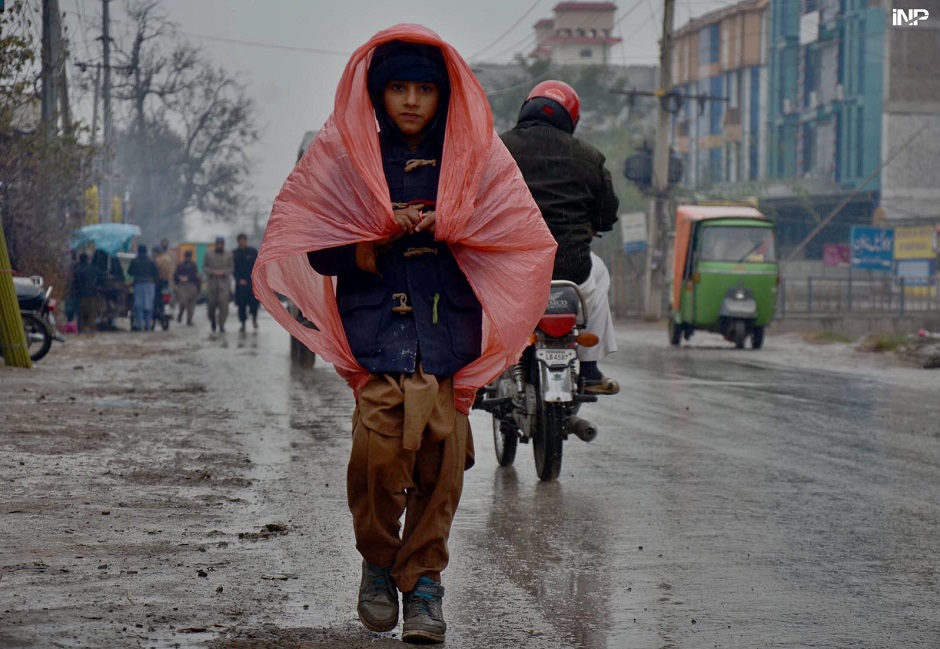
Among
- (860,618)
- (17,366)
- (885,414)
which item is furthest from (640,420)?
(17,366)

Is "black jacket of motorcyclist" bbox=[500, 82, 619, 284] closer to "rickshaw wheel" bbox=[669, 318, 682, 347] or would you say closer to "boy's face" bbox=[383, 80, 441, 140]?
"boy's face" bbox=[383, 80, 441, 140]

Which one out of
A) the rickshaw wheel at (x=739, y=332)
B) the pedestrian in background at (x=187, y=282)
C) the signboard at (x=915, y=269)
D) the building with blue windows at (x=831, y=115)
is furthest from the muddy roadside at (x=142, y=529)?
the building with blue windows at (x=831, y=115)

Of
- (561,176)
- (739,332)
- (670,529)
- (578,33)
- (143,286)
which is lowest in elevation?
(739,332)

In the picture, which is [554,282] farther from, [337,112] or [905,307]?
[905,307]

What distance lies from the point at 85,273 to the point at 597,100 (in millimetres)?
53787

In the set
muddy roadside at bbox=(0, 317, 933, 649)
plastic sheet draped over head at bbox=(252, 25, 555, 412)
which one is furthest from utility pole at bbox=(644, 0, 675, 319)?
plastic sheet draped over head at bbox=(252, 25, 555, 412)

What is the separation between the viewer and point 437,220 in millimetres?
4516

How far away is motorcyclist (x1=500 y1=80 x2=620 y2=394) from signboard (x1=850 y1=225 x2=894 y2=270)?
2790cm

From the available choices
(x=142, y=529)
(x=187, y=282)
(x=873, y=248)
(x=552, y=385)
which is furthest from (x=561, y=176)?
(x=873, y=248)

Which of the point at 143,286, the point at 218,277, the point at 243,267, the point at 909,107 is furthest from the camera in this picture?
the point at 909,107

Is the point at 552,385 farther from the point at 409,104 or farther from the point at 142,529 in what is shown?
the point at 409,104

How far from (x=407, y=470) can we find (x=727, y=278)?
70.8ft

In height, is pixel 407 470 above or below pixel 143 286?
above

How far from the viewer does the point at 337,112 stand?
4.64m
